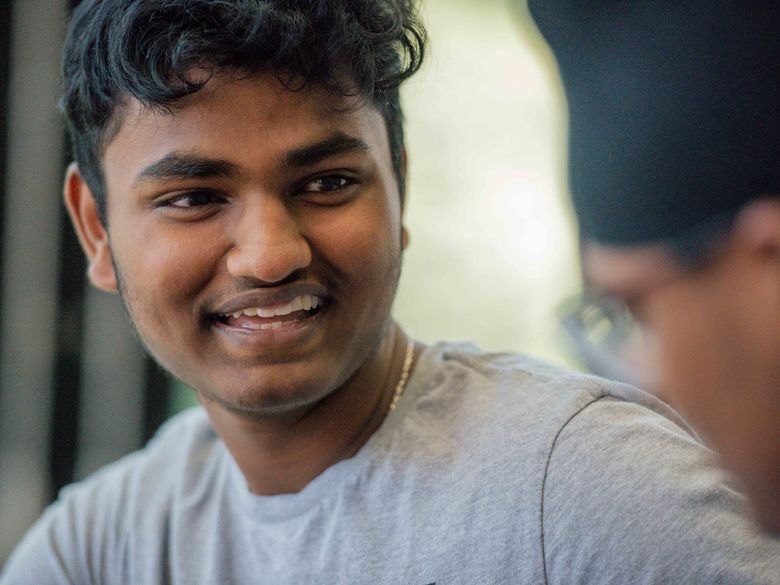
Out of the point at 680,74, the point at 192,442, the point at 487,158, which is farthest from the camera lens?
the point at 487,158

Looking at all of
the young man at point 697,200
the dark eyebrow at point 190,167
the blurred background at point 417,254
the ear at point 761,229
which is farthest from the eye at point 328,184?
the blurred background at point 417,254

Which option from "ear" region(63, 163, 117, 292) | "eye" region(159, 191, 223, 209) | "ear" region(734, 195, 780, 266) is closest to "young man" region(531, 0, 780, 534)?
"ear" region(734, 195, 780, 266)

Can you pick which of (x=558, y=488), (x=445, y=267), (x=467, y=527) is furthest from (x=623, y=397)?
(x=445, y=267)

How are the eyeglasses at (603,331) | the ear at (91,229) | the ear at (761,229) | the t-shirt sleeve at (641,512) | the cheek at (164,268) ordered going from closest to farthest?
1. the ear at (761,229)
2. the eyeglasses at (603,331)
3. the t-shirt sleeve at (641,512)
4. the cheek at (164,268)
5. the ear at (91,229)

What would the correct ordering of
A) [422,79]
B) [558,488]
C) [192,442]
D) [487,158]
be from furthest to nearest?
1. [487,158]
2. [192,442]
3. [422,79]
4. [558,488]

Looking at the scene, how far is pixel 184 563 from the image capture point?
1.58 meters

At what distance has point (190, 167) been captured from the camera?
1364 millimetres

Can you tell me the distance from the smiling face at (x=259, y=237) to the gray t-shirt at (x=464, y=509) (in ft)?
0.60

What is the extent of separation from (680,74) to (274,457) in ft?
3.18

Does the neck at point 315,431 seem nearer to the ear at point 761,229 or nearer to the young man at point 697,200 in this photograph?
the young man at point 697,200

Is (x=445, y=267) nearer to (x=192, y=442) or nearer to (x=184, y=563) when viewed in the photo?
(x=192, y=442)

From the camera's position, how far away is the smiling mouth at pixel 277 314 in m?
1.39

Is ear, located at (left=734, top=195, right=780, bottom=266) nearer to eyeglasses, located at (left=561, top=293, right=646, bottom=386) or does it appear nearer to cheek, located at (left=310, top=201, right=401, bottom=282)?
eyeglasses, located at (left=561, top=293, right=646, bottom=386)

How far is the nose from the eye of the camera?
1.31 m
